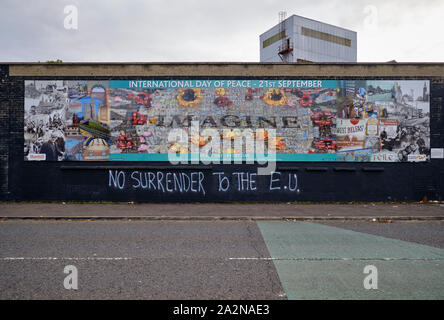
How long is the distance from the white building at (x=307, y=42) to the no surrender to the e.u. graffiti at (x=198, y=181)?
120ft

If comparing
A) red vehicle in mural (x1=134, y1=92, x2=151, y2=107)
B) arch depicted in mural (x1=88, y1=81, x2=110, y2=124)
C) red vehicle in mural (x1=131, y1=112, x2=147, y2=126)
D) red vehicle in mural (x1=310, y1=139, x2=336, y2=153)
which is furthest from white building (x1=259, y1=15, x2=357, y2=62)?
arch depicted in mural (x1=88, y1=81, x2=110, y2=124)

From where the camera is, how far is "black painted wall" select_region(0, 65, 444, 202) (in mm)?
13875

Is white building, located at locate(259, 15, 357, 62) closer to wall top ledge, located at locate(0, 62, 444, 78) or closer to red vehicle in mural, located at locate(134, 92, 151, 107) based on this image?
wall top ledge, located at locate(0, 62, 444, 78)

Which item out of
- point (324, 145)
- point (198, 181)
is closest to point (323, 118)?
point (324, 145)

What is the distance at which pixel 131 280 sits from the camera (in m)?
4.87

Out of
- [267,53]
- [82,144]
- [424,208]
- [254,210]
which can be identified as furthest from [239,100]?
[267,53]

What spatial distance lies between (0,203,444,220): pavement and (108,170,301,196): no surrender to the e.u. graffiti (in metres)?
0.76

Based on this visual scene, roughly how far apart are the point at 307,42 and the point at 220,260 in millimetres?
48641

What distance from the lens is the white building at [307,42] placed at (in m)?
47.8

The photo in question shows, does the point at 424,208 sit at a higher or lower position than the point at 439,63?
lower

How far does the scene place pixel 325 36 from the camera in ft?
168

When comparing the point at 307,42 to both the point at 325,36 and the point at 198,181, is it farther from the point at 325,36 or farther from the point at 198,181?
the point at 198,181
